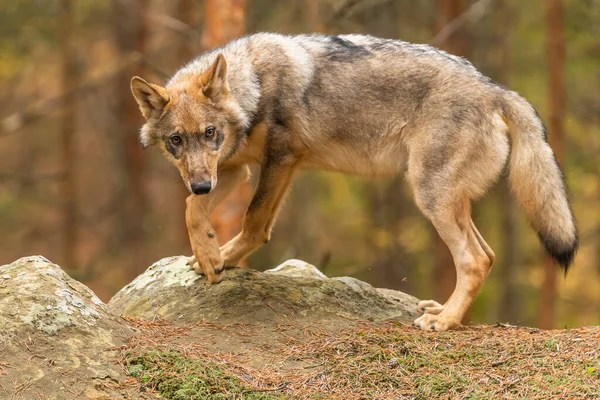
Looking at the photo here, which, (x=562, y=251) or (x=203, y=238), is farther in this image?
(x=203, y=238)

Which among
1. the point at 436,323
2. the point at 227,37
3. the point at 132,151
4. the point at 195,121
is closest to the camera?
the point at 195,121

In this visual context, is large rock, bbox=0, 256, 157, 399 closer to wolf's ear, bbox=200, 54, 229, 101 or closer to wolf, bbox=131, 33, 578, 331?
wolf, bbox=131, 33, 578, 331

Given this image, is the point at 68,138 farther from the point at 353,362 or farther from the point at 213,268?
the point at 353,362

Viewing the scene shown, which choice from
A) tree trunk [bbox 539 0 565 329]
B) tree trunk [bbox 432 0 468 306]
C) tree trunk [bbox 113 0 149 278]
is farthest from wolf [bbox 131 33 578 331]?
tree trunk [bbox 113 0 149 278]

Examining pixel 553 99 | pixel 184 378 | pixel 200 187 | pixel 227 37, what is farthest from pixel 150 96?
pixel 553 99

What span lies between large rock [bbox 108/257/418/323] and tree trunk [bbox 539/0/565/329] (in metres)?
10.0

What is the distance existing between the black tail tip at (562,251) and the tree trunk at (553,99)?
32.9 ft

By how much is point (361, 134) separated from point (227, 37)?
5056 mm

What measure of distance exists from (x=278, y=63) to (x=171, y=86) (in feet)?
3.37

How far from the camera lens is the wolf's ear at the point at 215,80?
6918mm

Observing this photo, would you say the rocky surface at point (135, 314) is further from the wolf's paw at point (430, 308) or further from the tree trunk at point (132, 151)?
the tree trunk at point (132, 151)

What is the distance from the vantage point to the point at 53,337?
536 centimetres

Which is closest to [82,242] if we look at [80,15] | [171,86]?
[80,15]

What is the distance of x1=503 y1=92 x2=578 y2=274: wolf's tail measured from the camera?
6.99 meters
